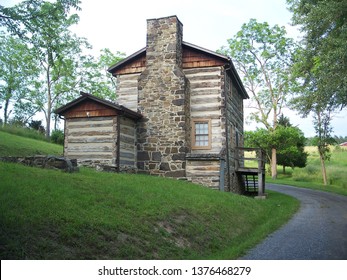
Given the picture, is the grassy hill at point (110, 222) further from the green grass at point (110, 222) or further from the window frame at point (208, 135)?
the window frame at point (208, 135)

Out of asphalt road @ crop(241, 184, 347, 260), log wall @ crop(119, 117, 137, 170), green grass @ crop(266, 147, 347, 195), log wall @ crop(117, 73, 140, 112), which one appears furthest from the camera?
green grass @ crop(266, 147, 347, 195)

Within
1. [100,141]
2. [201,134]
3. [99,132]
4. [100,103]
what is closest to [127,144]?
[100,141]

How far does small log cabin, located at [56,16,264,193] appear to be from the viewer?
710 inches

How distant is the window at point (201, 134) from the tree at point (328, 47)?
646cm

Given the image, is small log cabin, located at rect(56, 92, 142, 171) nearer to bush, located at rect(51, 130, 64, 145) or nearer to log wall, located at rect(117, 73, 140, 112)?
log wall, located at rect(117, 73, 140, 112)

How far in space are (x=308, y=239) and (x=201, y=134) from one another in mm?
10470

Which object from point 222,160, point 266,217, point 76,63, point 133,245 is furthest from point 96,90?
point 133,245

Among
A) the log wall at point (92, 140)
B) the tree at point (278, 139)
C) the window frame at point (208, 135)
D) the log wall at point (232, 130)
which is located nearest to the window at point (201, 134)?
the window frame at point (208, 135)

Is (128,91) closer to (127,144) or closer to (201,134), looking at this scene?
(127,144)

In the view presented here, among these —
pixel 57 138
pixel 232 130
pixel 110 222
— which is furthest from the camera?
pixel 57 138

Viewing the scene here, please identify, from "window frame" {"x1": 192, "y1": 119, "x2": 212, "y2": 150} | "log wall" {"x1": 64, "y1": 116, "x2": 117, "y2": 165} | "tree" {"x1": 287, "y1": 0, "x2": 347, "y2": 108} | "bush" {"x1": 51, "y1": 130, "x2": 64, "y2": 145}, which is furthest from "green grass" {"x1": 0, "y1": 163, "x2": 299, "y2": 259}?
"bush" {"x1": 51, "y1": 130, "x2": 64, "y2": 145}

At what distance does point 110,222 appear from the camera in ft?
26.1

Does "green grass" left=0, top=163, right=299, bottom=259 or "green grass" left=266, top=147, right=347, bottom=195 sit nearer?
"green grass" left=0, top=163, right=299, bottom=259

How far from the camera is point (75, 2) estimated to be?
45.2 feet
